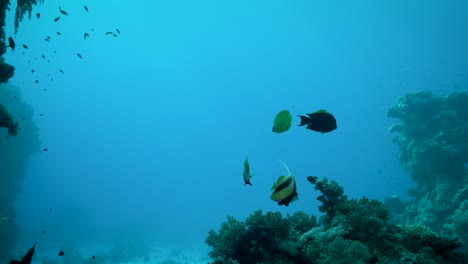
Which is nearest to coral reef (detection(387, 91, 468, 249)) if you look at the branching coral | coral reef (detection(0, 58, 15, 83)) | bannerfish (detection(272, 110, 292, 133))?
bannerfish (detection(272, 110, 292, 133))

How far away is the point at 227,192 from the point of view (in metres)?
193

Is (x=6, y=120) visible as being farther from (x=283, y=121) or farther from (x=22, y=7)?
(x=283, y=121)

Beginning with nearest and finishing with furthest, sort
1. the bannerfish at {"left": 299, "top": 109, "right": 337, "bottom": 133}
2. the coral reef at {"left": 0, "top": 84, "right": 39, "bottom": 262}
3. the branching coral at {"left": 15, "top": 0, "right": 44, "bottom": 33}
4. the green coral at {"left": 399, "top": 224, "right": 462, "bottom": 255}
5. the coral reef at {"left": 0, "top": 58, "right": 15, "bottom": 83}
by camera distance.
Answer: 1. the bannerfish at {"left": 299, "top": 109, "right": 337, "bottom": 133}
2. the green coral at {"left": 399, "top": 224, "right": 462, "bottom": 255}
3. the coral reef at {"left": 0, "top": 58, "right": 15, "bottom": 83}
4. the branching coral at {"left": 15, "top": 0, "right": 44, "bottom": 33}
5. the coral reef at {"left": 0, "top": 84, "right": 39, "bottom": 262}

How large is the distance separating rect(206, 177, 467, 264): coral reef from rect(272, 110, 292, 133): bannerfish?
2.43 meters

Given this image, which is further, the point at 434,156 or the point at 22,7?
the point at 434,156

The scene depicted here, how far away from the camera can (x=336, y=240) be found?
5.43 m

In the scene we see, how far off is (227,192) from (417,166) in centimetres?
17325

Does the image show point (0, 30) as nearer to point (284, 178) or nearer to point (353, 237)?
point (284, 178)

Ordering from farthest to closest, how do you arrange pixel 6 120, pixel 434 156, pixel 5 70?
pixel 434 156
pixel 5 70
pixel 6 120

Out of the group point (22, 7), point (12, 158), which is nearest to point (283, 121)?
point (22, 7)

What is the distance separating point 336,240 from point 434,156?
69.2ft

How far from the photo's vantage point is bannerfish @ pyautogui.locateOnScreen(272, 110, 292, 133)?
14.1 feet

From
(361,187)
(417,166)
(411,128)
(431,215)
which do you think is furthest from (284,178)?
(361,187)

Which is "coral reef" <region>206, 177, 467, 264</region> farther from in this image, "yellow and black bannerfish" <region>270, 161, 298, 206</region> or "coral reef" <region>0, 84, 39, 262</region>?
"coral reef" <region>0, 84, 39, 262</region>
